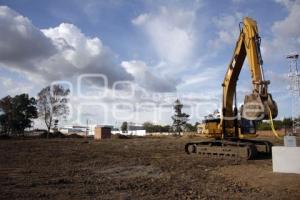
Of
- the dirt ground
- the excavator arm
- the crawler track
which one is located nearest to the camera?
the dirt ground

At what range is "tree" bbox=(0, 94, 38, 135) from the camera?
265ft

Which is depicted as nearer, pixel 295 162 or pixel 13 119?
pixel 295 162

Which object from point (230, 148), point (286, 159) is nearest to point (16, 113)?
point (230, 148)

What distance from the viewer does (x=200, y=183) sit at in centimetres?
1243

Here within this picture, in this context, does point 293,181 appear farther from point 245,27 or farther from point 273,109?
point 245,27

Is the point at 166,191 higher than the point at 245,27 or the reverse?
the reverse

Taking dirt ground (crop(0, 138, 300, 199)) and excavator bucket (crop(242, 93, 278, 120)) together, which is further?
excavator bucket (crop(242, 93, 278, 120))

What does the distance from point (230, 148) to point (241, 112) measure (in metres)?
3.25

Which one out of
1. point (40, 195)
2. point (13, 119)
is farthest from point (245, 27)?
point (13, 119)

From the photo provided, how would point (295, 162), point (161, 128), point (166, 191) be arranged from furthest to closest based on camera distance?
point (161, 128) < point (295, 162) < point (166, 191)

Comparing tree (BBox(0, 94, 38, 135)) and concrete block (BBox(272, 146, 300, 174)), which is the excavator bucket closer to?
concrete block (BBox(272, 146, 300, 174))

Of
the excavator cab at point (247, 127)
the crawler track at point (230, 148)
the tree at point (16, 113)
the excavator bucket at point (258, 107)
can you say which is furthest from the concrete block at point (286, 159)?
the tree at point (16, 113)

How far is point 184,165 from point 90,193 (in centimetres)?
815

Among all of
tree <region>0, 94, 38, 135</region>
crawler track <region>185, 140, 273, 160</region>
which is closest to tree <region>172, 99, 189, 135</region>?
tree <region>0, 94, 38, 135</region>
